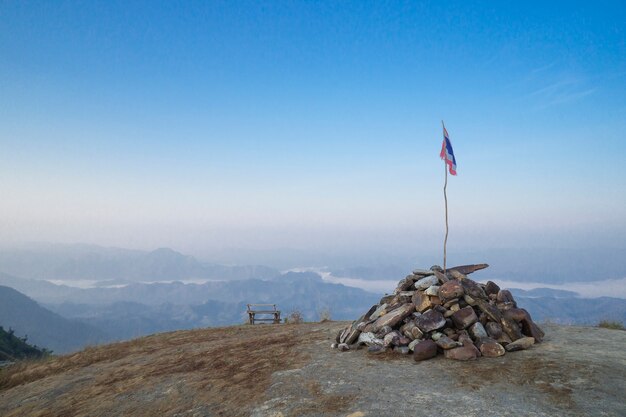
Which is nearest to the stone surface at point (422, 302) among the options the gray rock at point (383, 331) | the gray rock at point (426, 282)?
the gray rock at point (426, 282)

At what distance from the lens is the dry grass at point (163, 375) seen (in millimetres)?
8781

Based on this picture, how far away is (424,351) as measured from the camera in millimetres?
9555

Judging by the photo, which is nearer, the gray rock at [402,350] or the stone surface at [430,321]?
the gray rock at [402,350]

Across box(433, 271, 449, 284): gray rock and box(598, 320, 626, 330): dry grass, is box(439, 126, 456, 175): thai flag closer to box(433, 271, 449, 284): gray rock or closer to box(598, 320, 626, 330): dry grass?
box(433, 271, 449, 284): gray rock

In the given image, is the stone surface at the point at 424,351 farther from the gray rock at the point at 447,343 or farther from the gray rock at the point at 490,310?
the gray rock at the point at 490,310

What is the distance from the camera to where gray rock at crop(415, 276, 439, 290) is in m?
11.8

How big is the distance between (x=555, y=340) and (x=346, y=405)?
7416 mm

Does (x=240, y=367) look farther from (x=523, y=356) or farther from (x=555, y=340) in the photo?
(x=555, y=340)

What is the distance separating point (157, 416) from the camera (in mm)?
8141

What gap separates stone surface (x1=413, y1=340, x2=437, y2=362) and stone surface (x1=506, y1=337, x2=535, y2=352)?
1971 millimetres

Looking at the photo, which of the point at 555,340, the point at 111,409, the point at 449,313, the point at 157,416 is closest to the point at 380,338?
the point at 449,313

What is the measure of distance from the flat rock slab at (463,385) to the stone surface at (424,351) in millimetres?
175

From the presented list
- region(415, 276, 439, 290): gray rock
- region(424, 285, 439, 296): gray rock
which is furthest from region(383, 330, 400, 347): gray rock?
region(415, 276, 439, 290): gray rock

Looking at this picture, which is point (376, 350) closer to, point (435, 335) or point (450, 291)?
point (435, 335)
